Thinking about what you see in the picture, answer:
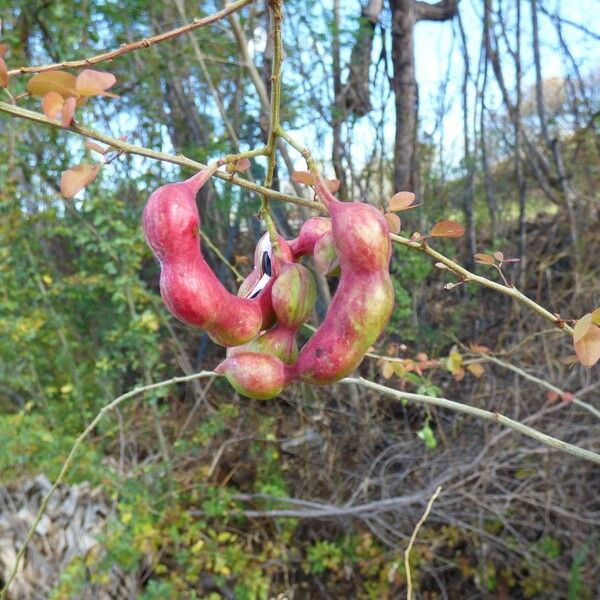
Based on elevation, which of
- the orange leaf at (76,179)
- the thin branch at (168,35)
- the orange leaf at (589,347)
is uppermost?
the thin branch at (168,35)

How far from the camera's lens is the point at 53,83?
17.5 inches

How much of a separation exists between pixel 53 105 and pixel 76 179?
57 millimetres

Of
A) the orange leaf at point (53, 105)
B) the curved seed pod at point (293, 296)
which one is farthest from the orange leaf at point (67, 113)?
the curved seed pod at point (293, 296)

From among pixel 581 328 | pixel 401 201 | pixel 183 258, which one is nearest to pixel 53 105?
pixel 183 258

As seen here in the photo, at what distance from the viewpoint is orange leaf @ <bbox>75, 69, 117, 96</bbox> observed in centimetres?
44

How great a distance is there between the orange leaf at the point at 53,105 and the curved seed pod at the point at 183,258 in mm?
134

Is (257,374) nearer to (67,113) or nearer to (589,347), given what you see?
(67,113)

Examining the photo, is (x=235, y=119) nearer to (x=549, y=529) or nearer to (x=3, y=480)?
(x=3, y=480)

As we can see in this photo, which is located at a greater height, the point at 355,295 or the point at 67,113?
the point at 67,113

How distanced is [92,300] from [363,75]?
154cm

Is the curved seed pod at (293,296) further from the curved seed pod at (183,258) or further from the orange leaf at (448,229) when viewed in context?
the orange leaf at (448,229)

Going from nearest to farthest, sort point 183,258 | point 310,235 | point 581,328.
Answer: point 183,258, point 310,235, point 581,328

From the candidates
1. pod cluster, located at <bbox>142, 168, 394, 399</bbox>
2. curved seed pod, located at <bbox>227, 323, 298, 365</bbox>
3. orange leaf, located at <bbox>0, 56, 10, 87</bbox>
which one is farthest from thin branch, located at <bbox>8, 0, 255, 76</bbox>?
curved seed pod, located at <bbox>227, 323, 298, 365</bbox>

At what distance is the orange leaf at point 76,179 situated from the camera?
464 millimetres
